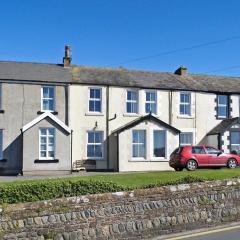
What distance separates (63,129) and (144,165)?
20.0 feet

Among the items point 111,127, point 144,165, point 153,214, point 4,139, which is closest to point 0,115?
point 4,139

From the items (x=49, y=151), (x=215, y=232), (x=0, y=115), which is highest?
(x=0, y=115)

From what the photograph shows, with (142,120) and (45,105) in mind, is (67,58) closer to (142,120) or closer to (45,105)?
(45,105)

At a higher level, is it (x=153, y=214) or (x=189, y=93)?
(x=189, y=93)

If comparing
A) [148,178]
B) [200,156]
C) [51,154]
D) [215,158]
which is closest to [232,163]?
[215,158]

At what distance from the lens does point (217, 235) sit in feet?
40.6

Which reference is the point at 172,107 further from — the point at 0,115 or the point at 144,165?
the point at 0,115

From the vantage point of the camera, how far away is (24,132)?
99.0 ft

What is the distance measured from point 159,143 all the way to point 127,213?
2177 centimetres

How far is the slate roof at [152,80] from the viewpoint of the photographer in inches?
1353

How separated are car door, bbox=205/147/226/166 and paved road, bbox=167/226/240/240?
676 inches

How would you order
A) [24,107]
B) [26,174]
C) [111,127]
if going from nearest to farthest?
[26,174] < [24,107] < [111,127]

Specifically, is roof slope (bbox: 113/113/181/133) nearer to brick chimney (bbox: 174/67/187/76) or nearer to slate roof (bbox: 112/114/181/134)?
slate roof (bbox: 112/114/181/134)

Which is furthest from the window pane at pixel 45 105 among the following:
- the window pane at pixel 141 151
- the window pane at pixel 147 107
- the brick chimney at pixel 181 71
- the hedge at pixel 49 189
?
the hedge at pixel 49 189
